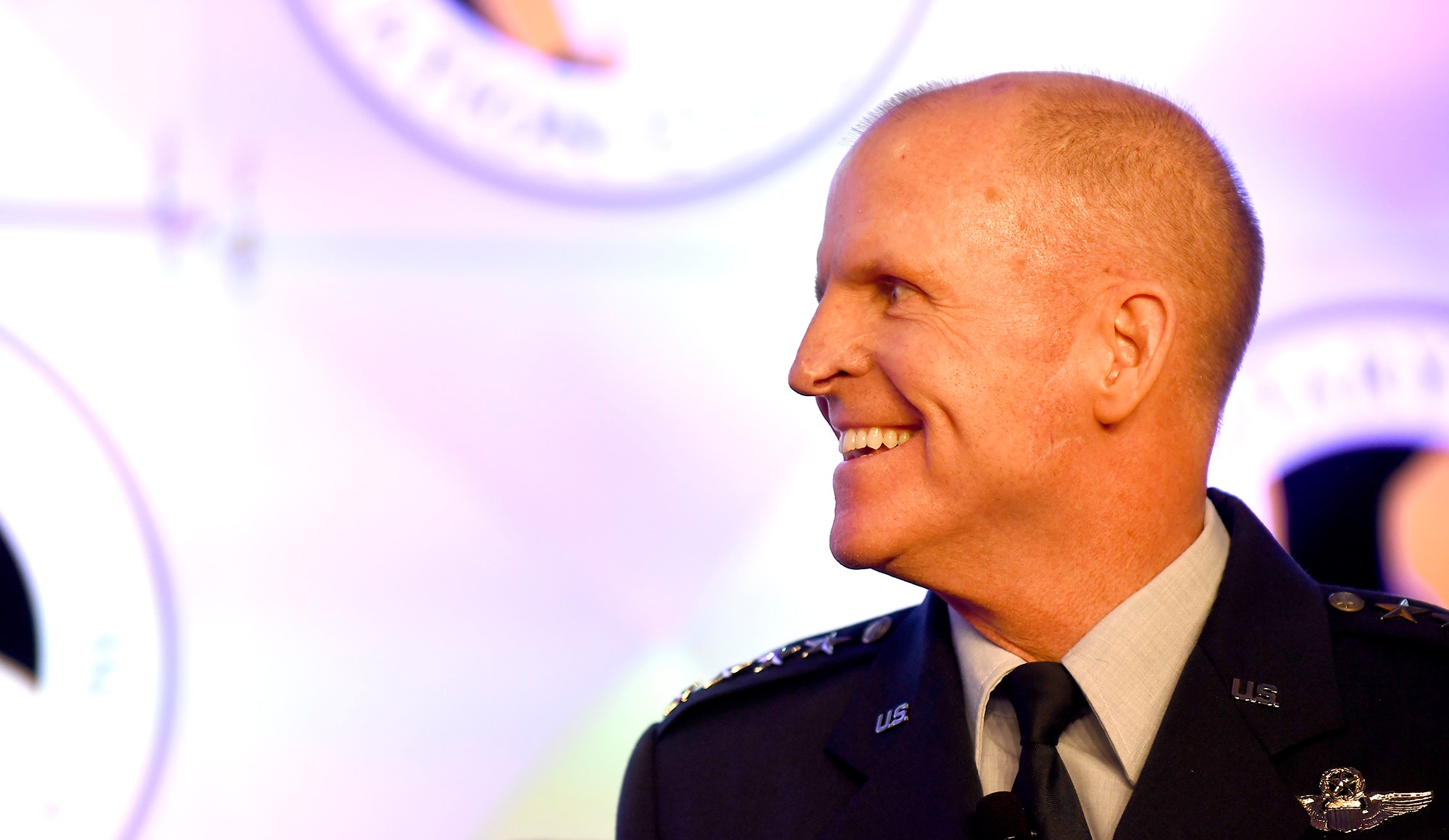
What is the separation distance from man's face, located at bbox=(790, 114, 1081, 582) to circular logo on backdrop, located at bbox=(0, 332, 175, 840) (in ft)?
3.20

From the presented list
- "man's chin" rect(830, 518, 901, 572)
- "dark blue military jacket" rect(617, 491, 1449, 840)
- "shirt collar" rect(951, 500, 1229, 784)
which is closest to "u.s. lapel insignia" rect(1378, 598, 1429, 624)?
"dark blue military jacket" rect(617, 491, 1449, 840)

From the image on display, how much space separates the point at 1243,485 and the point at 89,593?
1.46m

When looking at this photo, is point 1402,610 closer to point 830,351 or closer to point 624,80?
point 830,351

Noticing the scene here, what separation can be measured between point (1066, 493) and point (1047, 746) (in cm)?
22

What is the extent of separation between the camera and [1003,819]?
108 centimetres

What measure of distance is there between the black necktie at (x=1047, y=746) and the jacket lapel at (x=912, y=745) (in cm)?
6

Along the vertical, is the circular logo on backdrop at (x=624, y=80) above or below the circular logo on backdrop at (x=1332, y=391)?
above

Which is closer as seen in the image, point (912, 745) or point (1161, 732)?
point (1161, 732)

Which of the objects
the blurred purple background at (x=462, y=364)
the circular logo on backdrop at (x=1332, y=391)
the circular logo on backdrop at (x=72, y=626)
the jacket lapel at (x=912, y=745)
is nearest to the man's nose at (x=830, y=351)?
the jacket lapel at (x=912, y=745)

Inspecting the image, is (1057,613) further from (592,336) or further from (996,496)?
(592,336)

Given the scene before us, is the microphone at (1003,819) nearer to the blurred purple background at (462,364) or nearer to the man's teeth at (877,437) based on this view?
the man's teeth at (877,437)

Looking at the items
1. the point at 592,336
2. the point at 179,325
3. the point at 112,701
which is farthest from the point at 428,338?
the point at 112,701

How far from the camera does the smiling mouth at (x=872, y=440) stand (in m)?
1.20

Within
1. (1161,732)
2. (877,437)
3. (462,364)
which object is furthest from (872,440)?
(462,364)
